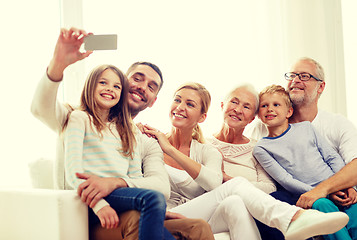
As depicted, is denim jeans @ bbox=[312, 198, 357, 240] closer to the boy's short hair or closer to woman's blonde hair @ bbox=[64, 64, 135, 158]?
the boy's short hair

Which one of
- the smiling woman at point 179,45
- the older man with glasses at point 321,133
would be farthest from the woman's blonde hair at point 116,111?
the smiling woman at point 179,45

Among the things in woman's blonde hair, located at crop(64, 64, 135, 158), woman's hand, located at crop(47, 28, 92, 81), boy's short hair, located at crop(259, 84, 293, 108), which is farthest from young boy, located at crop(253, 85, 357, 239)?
woman's hand, located at crop(47, 28, 92, 81)

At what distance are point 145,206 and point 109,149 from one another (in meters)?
0.36

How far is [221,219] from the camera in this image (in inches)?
78.4

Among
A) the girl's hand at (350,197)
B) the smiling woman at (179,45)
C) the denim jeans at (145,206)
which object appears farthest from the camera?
the smiling woman at (179,45)

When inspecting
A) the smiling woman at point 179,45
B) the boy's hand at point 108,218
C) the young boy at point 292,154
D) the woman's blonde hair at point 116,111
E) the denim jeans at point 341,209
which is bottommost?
the denim jeans at point 341,209

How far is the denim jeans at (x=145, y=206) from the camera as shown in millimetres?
1469

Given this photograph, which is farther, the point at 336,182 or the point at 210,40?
the point at 210,40

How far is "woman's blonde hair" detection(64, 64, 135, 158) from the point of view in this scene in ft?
5.92

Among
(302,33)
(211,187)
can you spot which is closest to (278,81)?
(302,33)

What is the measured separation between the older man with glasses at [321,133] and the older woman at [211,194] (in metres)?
0.19

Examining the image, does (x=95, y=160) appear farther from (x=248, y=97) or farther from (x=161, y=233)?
(x=248, y=97)

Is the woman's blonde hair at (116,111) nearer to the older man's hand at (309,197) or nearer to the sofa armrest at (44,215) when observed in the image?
the sofa armrest at (44,215)

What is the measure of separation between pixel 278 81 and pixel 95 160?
2.25 meters
